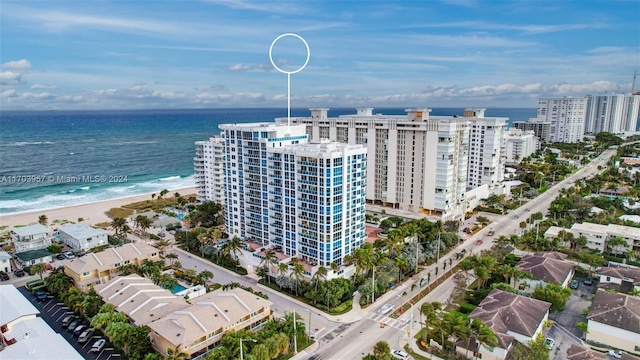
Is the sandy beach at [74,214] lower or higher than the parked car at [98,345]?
higher

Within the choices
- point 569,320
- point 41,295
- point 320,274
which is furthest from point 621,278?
point 41,295

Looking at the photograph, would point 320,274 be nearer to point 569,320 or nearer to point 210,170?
point 569,320

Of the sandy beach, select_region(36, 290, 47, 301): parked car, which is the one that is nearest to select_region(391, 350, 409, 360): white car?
select_region(36, 290, 47, 301): parked car

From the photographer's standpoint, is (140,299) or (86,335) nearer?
(86,335)

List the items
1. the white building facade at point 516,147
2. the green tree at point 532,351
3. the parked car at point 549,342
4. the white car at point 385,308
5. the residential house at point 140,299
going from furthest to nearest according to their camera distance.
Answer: the white building facade at point 516,147
the white car at point 385,308
the residential house at point 140,299
the parked car at point 549,342
the green tree at point 532,351

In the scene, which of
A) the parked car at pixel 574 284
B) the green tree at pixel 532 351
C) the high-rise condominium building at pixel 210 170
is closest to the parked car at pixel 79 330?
the green tree at pixel 532 351

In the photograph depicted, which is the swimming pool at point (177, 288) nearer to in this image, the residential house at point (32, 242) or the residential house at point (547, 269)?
the residential house at point (32, 242)

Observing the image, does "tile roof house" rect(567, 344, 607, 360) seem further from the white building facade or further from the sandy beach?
the white building facade
